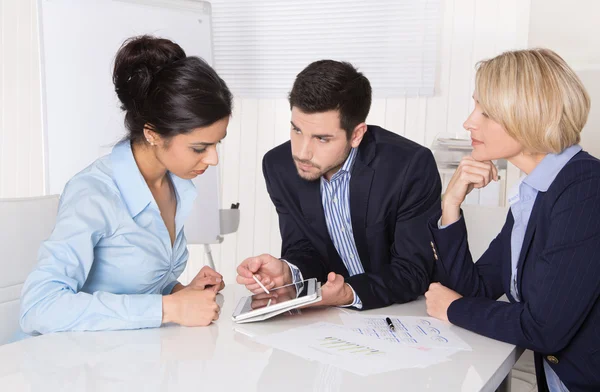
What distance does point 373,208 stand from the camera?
219cm

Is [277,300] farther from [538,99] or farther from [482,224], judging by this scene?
[482,224]

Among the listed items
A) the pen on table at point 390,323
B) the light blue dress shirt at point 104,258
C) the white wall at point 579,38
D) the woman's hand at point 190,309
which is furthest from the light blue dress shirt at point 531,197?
the white wall at point 579,38

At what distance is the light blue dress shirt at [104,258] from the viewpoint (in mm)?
1476

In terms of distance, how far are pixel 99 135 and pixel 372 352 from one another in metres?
2.25

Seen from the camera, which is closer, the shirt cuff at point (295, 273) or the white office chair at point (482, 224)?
the shirt cuff at point (295, 273)

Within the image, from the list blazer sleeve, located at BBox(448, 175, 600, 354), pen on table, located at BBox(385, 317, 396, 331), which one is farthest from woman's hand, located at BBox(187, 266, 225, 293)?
blazer sleeve, located at BBox(448, 175, 600, 354)

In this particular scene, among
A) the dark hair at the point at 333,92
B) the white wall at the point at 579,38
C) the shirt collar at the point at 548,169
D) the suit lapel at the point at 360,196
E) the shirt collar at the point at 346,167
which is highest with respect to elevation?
the white wall at the point at 579,38

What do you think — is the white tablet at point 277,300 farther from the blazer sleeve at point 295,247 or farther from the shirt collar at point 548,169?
the shirt collar at point 548,169

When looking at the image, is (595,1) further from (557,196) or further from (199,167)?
(199,167)

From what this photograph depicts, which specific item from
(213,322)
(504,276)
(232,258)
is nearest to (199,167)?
(213,322)

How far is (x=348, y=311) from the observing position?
67.6 inches

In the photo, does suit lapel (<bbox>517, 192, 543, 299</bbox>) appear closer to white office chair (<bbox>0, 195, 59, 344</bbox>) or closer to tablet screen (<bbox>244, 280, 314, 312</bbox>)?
tablet screen (<bbox>244, 280, 314, 312</bbox>)

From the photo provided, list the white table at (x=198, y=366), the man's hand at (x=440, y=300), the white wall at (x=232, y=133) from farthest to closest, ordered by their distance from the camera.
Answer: the white wall at (x=232, y=133) < the man's hand at (x=440, y=300) < the white table at (x=198, y=366)

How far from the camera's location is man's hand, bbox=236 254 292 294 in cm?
178
